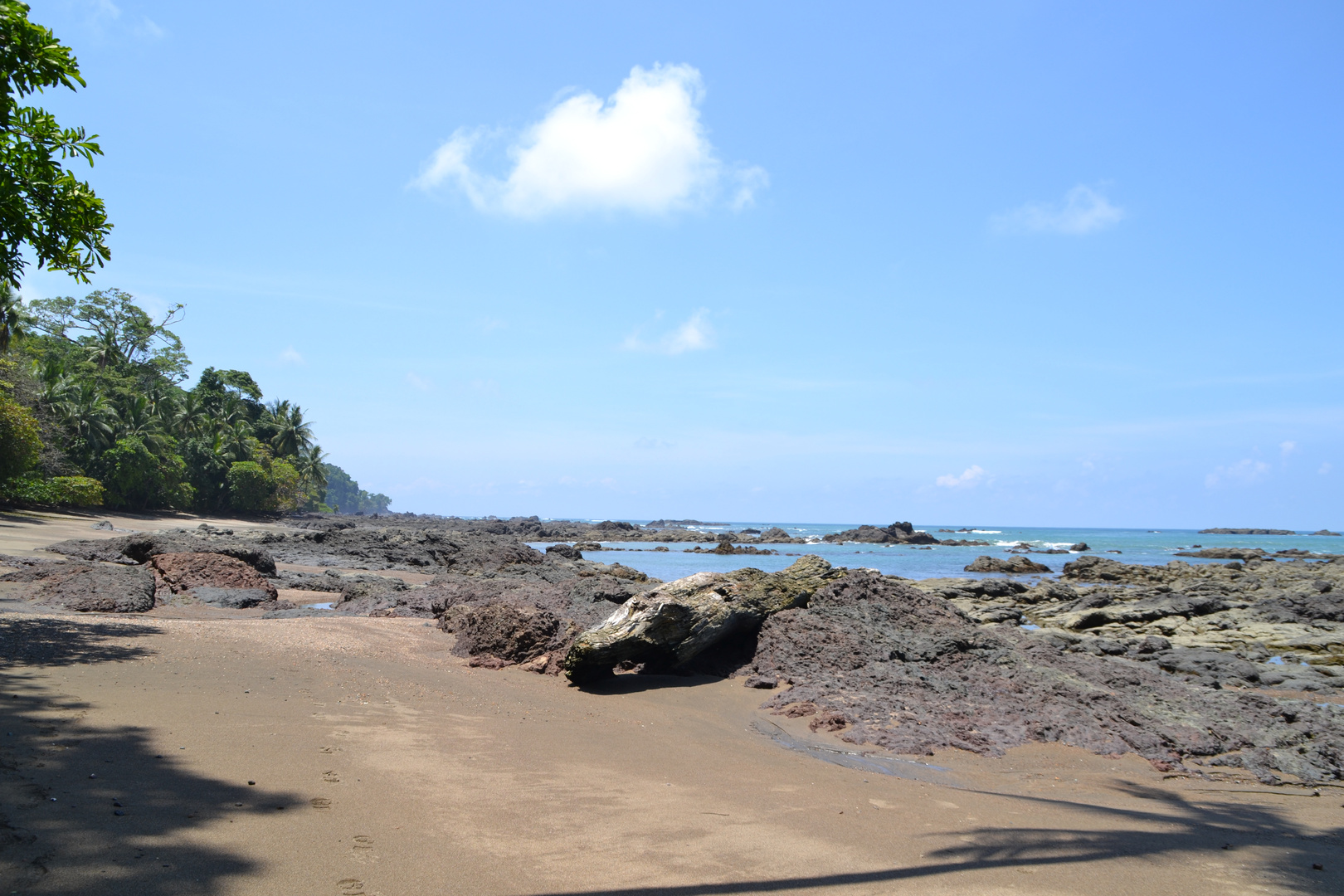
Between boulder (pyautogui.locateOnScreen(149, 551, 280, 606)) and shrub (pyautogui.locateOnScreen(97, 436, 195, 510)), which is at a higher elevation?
shrub (pyautogui.locateOnScreen(97, 436, 195, 510))

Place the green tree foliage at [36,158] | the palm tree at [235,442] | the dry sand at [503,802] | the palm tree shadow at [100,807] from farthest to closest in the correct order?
1. the palm tree at [235,442]
2. the green tree foliage at [36,158]
3. the dry sand at [503,802]
4. the palm tree shadow at [100,807]

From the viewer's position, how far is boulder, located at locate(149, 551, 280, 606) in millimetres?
13672

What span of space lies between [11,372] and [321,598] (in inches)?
1098

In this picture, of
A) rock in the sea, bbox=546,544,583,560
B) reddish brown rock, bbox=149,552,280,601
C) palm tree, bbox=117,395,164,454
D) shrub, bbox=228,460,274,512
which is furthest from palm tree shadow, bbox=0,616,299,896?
A: shrub, bbox=228,460,274,512

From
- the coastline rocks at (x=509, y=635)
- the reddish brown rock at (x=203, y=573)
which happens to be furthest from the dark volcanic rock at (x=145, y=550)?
the coastline rocks at (x=509, y=635)

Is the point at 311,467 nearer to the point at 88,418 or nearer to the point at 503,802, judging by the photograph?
the point at 88,418

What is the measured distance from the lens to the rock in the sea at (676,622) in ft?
29.4

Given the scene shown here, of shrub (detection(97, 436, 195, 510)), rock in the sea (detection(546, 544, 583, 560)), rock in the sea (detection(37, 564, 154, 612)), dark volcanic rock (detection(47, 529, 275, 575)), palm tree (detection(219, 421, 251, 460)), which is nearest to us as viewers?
rock in the sea (detection(37, 564, 154, 612))

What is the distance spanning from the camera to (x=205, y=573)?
1412 cm

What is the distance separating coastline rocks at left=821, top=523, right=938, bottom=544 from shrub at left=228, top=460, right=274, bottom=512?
5414 centimetres

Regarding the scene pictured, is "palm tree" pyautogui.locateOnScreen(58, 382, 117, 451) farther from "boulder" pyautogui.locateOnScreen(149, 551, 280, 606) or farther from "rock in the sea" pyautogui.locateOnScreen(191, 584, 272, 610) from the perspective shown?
"rock in the sea" pyautogui.locateOnScreen(191, 584, 272, 610)

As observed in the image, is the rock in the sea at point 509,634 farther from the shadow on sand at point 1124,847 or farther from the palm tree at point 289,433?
the palm tree at point 289,433

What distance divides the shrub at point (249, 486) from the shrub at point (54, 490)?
1588 cm

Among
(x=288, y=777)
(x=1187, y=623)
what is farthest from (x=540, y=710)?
(x=1187, y=623)
